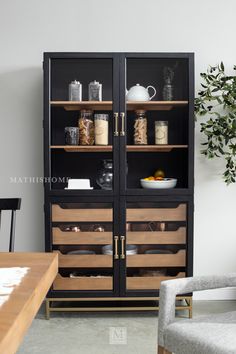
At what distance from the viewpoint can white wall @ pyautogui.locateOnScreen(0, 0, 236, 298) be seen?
3.74 m

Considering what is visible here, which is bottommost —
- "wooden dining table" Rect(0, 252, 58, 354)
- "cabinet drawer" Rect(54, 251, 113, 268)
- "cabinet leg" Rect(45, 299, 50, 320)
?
"cabinet leg" Rect(45, 299, 50, 320)

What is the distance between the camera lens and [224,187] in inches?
152

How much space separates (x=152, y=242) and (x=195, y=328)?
154 centimetres

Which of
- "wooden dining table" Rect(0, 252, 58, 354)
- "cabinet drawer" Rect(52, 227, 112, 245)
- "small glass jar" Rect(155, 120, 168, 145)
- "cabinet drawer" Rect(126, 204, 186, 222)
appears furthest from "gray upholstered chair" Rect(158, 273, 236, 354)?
"small glass jar" Rect(155, 120, 168, 145)

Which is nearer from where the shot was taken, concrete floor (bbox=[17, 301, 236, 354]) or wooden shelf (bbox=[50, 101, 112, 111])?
concrete floor (bbox=[17, 301, 236, 354])

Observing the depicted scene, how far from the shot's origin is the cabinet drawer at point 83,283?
133 inches

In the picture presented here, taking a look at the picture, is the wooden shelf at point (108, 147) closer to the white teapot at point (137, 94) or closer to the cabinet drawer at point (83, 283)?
the white teapot at point (137, 94)

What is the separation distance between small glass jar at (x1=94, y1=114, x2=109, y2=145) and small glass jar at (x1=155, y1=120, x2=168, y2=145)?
1.23 ft

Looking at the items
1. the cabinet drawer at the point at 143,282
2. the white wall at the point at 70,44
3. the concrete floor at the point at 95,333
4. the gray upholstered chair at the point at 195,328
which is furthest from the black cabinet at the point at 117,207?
the gray upholstered chair at the point at 195,328

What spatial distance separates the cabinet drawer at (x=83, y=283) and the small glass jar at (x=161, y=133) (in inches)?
42.0

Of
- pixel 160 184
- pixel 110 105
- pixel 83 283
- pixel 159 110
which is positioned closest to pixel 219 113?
pixel 159 110

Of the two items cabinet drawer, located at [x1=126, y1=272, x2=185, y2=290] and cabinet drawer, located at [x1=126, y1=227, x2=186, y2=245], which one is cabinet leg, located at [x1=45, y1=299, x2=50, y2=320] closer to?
cabinet drawer, located at [x1=126, y1=272, x2=185, y2=290]

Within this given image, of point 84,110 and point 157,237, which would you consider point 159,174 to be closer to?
point 157,237

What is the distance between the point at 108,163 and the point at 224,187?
1.04 metres
